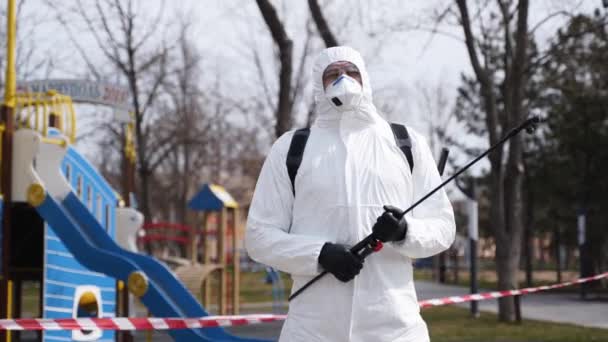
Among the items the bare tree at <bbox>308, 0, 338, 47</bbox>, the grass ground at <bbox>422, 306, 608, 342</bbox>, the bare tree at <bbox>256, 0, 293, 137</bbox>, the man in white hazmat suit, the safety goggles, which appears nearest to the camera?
the man in white hazmat suit

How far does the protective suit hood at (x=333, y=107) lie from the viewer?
3480 mm

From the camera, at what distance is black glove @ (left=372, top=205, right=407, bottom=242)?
3.05 m

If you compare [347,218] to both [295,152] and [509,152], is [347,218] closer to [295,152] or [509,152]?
[295,152]

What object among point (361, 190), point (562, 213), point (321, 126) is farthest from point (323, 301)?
point (562, 213)

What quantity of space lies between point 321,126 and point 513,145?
35.5 feet

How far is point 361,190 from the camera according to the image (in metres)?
3.31

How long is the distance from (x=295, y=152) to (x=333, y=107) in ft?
0.80

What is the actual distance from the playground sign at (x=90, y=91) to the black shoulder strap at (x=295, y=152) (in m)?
6.75

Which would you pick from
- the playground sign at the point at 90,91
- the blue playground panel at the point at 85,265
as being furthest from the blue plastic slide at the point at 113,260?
the playground sign at the point at 90,91

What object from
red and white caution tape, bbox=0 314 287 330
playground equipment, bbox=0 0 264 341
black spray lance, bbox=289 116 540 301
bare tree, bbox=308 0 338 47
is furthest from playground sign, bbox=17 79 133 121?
black spray lance, bbox=289 116 540 301

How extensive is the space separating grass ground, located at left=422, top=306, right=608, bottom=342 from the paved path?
104 cm

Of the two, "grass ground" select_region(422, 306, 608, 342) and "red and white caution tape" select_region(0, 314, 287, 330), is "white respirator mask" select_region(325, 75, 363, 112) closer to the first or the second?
"red and white caution tape" select_region(0, 314, 287, 330)

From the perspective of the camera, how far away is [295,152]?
11.3 feet

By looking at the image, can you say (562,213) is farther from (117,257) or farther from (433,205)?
(433,205)
